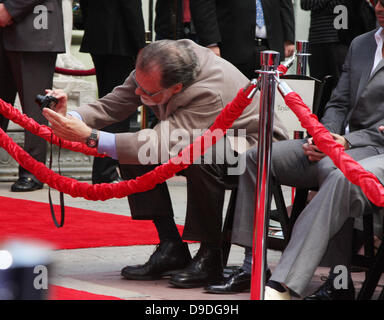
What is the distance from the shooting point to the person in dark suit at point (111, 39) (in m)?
6.12

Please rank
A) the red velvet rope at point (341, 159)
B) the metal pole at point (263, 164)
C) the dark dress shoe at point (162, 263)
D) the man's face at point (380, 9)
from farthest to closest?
the dark dress shoe at point (162, 263) < the man's face at point (380, 9) < the metal pole at point (263, 164) < the red velvet rope at point (341, 159)

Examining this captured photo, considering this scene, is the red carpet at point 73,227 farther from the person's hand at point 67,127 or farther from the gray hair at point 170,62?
the gray hair at point 170,62

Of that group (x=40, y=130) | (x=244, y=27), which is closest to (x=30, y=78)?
(x=244, y=27)

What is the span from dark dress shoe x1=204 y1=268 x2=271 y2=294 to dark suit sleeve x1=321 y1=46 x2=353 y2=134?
0.81m

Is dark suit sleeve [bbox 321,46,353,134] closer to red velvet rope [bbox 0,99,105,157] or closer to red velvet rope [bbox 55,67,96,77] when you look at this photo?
red velvet rope [bbox 0,99,105,157]

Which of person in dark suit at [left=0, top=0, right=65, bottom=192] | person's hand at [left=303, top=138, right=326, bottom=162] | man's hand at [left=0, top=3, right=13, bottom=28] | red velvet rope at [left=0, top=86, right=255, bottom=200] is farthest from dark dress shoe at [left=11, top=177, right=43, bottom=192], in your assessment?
person's hand at [left=303, top=138, right=326, bottom=162]

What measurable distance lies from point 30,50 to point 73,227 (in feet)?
5.48

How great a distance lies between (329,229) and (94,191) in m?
0.98

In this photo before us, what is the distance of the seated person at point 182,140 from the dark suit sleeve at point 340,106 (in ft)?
1.16

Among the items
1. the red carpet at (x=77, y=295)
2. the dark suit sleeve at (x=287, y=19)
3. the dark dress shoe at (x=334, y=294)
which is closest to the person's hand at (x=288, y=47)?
the dark suit sleeve at (x=287, y=19)

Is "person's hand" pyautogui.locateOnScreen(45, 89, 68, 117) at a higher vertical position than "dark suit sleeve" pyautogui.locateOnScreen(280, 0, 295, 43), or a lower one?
lower

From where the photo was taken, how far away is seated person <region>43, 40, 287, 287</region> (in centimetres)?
340

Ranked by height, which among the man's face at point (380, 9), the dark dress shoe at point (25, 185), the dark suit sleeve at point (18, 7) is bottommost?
the dark dress shoe at point (25, 185)

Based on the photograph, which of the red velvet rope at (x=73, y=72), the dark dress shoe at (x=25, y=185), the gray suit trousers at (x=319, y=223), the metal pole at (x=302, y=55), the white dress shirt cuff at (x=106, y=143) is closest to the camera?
the gray suit trousers at (x=319, y=223)
